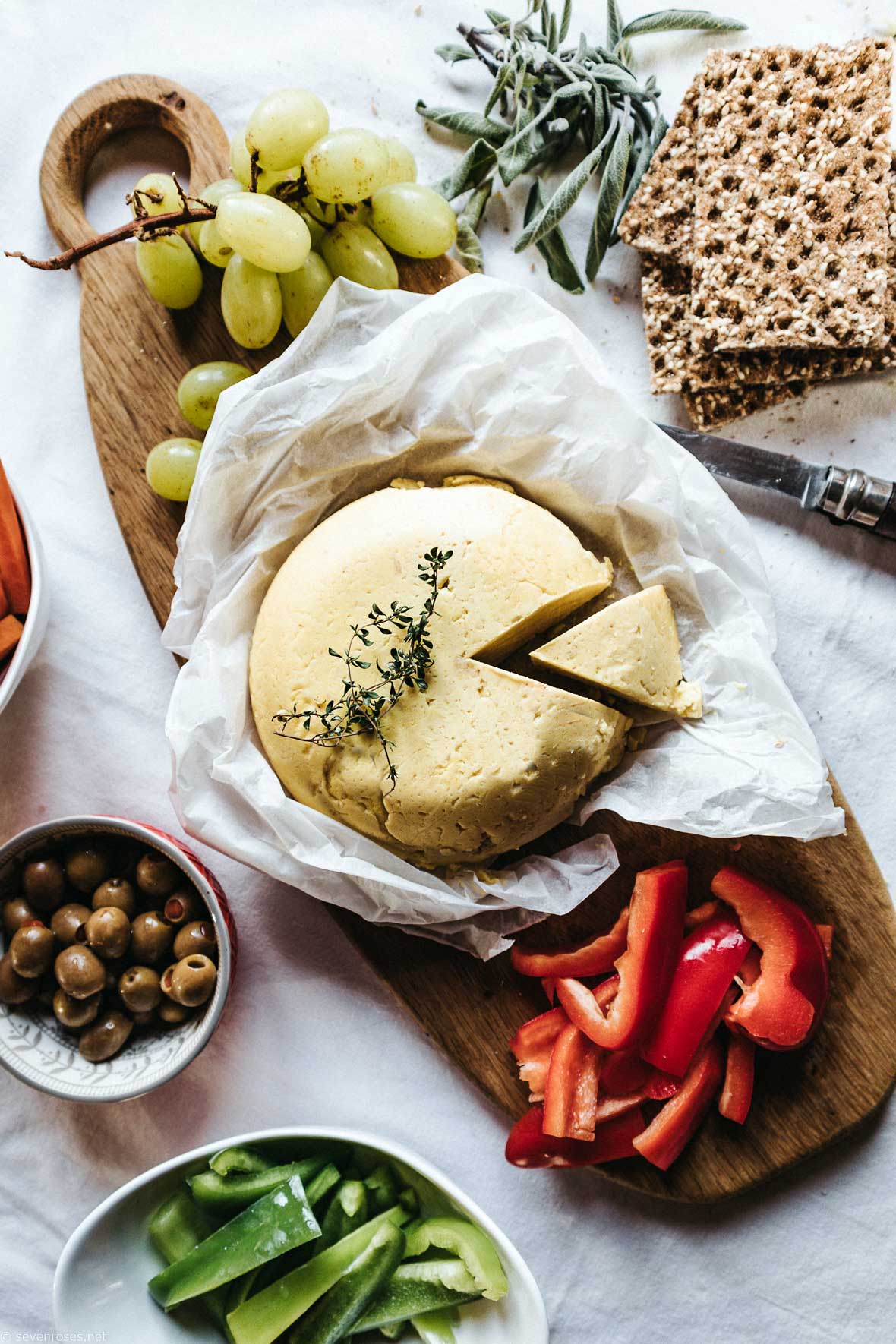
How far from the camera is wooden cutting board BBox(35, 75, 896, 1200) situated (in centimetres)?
160

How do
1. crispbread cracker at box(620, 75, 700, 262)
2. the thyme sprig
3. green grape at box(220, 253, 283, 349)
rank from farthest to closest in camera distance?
crispbread cracker at box(620, 75, 700, 262), green grape at box(220, 253, 283, 349), the thyme sprig

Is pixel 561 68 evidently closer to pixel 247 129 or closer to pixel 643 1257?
pixel 247 129

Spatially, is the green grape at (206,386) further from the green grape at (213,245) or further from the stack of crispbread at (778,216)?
the stack of crispbread at (778,216)

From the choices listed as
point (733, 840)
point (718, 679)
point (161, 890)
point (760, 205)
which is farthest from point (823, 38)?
point (161, 890)

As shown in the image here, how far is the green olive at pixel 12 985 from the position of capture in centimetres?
160

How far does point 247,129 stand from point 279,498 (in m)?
0.56

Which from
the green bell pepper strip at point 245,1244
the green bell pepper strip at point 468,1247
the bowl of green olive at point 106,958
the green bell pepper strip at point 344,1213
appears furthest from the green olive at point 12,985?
the green bell pepper strip at point 468,1247

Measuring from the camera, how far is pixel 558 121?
1.73 m

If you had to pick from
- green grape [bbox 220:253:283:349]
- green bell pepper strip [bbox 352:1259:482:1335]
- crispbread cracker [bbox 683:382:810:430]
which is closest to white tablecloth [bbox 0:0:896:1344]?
crispbread cracker [bbox 683:382:810:430]

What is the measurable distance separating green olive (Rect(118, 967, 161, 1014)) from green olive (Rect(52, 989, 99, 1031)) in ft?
0.15

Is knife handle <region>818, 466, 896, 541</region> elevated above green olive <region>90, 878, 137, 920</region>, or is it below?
above

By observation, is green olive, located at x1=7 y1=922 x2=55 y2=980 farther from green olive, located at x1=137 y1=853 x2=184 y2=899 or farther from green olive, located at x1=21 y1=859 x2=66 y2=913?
green olive, located at x1=137 y1=853 x2=184 y2=899

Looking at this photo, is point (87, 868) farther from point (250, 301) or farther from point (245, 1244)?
point (250, 301)

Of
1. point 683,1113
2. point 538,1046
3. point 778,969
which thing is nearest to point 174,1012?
point 538,1046
